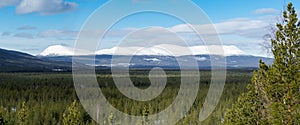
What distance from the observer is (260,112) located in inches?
715

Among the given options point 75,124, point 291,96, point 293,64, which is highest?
point 293,64

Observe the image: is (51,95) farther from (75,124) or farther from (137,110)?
(75,124)

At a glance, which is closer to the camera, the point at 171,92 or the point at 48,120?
the point at 48,120

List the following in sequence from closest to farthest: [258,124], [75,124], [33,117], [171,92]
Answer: [258,124]
[75,124]
[33,117]
[171,92]

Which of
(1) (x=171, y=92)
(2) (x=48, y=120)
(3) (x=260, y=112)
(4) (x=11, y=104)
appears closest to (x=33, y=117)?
(2) (x=48, y=120)

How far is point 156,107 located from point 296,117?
289 feet

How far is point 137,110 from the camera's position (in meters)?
92.8

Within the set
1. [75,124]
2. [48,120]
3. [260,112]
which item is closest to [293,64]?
[260,112]

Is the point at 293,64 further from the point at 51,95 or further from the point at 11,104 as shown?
the point at 51,95

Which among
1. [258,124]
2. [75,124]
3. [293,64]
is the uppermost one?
[293,64]

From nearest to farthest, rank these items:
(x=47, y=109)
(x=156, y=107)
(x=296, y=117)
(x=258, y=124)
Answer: (x=296, y=117) < (x=258, y=124) < (x=47, y=109) < (x=156, y=107)

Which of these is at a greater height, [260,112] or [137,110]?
[260,112]

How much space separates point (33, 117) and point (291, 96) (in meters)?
71.4

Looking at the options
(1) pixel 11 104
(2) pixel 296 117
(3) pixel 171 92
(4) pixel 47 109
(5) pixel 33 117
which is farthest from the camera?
(3) pixel 171 92
